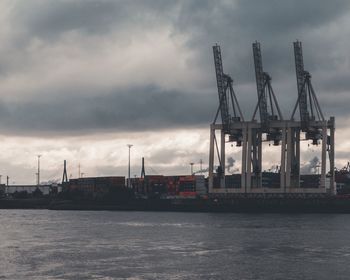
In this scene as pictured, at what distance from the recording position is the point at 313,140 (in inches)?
6112

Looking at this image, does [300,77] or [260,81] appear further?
[260,81]

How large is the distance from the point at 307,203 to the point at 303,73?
28.3 meters

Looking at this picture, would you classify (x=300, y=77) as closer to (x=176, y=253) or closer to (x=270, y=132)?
(x=270, y=132)

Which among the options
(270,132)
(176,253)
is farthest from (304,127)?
(176,253)

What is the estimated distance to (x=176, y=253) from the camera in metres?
69.3

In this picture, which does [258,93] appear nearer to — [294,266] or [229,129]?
[229,129]

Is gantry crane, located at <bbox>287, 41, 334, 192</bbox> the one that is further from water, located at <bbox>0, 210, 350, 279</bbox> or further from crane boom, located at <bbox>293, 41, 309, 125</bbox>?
water, located at <bbox>0, 210, 350, 279</bbox>

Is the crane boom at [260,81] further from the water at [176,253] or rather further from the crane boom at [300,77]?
the water at [176,253]

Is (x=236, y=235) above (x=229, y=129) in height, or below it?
below

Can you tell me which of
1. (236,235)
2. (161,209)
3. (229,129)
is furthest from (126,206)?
(236,235)

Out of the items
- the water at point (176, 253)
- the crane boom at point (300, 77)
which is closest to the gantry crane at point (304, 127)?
the crane boom at point (300, 77)

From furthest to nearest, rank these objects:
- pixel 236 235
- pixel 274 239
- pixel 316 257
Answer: pixel 236 235 < pixel 274 239 < pixel 316 257

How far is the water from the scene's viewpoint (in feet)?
183

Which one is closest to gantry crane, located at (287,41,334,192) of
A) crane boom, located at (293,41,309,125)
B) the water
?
crane boom, located at (293,41,309,125)
